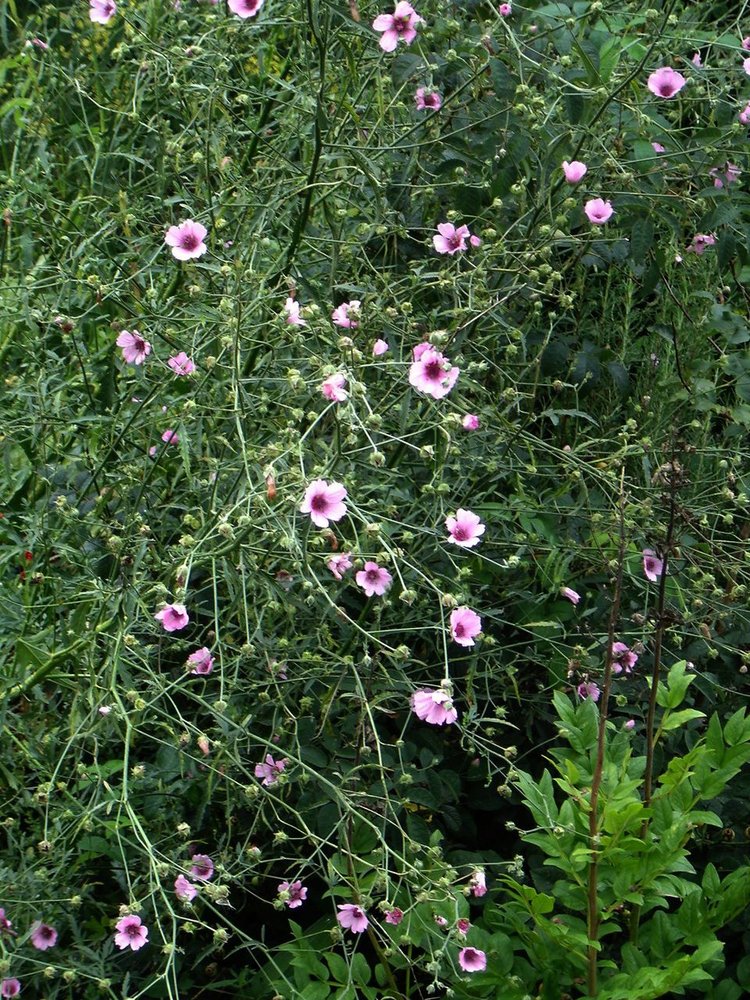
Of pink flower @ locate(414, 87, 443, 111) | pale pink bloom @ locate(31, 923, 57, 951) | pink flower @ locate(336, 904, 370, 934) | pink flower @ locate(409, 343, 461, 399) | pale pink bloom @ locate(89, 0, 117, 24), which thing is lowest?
pale pink bloom @ locate(31, 923, 57, 951)

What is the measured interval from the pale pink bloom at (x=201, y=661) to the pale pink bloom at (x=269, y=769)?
186 mm

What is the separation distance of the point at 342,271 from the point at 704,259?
0.90 meters

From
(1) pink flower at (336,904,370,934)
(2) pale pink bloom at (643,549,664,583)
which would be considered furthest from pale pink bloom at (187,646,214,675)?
(2) pale pink bloom at (643,549,664,583)

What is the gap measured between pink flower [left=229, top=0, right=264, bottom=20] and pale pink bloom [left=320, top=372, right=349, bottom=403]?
2.34 ft

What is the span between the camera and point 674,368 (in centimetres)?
296

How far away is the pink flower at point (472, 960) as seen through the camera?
1973 millimetres

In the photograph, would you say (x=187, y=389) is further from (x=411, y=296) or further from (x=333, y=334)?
(x=411, y=296)

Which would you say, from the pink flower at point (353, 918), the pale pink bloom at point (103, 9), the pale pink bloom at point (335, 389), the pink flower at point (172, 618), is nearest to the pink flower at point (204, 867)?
the pink flower at point (353, 918)

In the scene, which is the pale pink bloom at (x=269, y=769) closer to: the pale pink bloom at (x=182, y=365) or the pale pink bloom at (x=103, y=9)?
the pale pink bloom at (x=182, y=365)

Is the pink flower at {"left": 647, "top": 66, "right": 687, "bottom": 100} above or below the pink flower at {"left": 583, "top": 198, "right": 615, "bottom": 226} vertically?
above

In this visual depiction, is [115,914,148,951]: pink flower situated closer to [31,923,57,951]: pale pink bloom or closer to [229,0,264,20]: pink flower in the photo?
[31,923,57,951]: pale pink bloom

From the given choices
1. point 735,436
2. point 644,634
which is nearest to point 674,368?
point 735,436

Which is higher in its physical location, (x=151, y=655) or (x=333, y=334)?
(x=333, y=334)

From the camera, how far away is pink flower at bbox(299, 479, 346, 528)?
1.79 m
